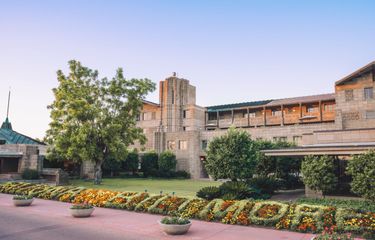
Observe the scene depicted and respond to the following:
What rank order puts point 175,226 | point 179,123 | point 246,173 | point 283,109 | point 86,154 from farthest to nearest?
1. point 179,123
2. point 283,109
3. point 86,154
4. point 246,173
5. point 175,226

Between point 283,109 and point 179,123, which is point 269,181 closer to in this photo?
point 283,109

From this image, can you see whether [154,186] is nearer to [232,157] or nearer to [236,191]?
[232,157]

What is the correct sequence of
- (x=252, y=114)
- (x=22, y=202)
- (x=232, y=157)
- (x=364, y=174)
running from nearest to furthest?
(x=364, y=174) < (x=22, y=202) < (x=232, y=157) < (x=252, y=114)

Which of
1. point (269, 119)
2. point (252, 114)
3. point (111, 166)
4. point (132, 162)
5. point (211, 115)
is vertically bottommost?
point (111, 166)

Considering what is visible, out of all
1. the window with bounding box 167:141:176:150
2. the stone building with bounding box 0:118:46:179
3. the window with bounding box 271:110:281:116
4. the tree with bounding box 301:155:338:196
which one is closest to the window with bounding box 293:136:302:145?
the window with bounding box 271:110:281:116

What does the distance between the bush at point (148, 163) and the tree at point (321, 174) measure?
115 feet

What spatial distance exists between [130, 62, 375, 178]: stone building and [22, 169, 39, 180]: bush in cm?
2457

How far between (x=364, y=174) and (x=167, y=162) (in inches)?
1471

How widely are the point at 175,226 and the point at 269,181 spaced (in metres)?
15.0

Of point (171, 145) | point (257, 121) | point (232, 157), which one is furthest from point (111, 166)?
point (232, 157)

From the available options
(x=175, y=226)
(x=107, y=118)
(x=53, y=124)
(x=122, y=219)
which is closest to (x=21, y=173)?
(x=53, y=124)

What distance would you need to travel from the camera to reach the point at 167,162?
53188 millimetres

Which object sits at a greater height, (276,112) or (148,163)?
(276,112)

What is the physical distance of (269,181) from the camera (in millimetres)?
25672
